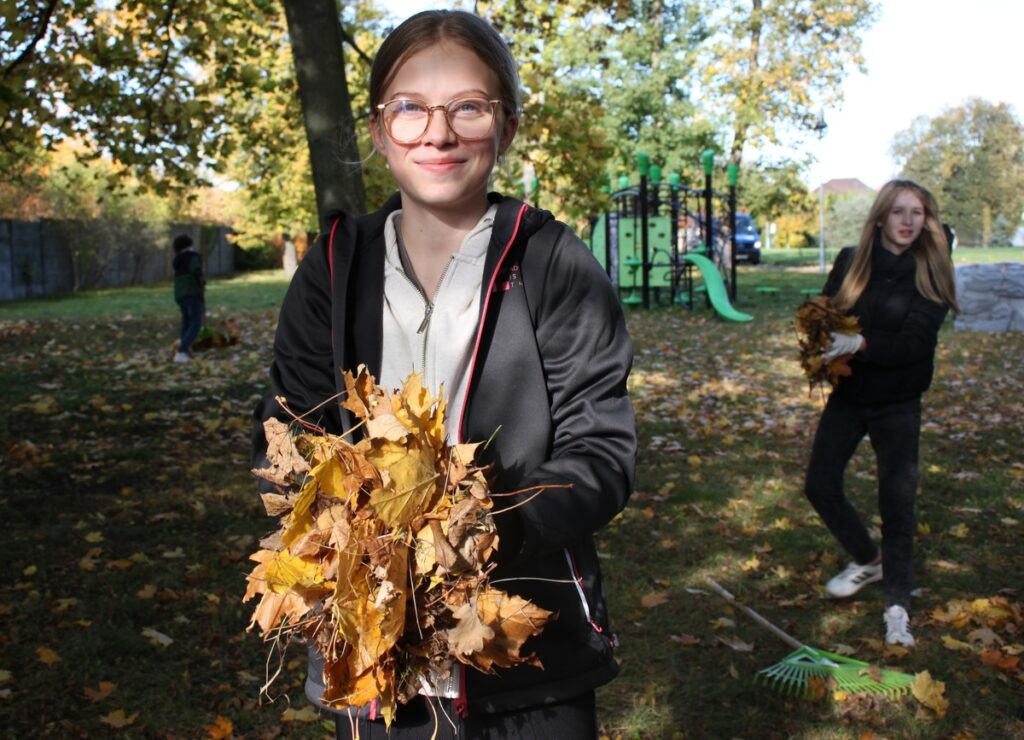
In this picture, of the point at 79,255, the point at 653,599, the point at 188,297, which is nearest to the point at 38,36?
the point at 188,297

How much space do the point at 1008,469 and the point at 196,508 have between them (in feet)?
20.0

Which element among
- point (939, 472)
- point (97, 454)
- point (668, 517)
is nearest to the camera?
point (668, 517)

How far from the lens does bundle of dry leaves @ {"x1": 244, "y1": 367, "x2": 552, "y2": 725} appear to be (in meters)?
1.56

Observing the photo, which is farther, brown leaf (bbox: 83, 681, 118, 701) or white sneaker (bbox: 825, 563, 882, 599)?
white sneaker (bbox: 825, 563, 882, 599)

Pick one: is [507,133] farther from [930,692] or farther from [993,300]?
[993,300]

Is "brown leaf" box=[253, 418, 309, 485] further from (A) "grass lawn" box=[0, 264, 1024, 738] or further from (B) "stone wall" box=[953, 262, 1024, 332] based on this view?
(B) "stone wall" box=[953, 262, 1024, 332]

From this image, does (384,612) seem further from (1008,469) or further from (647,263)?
(647,263)

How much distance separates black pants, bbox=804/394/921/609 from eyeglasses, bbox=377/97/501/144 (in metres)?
3.53

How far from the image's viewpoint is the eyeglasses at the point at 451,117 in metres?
1.96

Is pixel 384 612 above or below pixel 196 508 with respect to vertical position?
above

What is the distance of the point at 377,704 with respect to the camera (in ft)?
6.27

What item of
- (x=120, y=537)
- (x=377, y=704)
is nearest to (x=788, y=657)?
(x=377, y=704)

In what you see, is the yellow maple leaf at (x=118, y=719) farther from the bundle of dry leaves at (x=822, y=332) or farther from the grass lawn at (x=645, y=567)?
the bundle of dry leaves at (x=822, y=332)

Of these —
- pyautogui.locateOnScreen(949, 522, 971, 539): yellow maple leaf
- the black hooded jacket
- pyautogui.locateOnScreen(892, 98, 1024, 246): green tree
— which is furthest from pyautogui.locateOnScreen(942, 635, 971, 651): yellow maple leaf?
pyautogui.locateOnScreen(892, 98, 1024, 246): green tree
